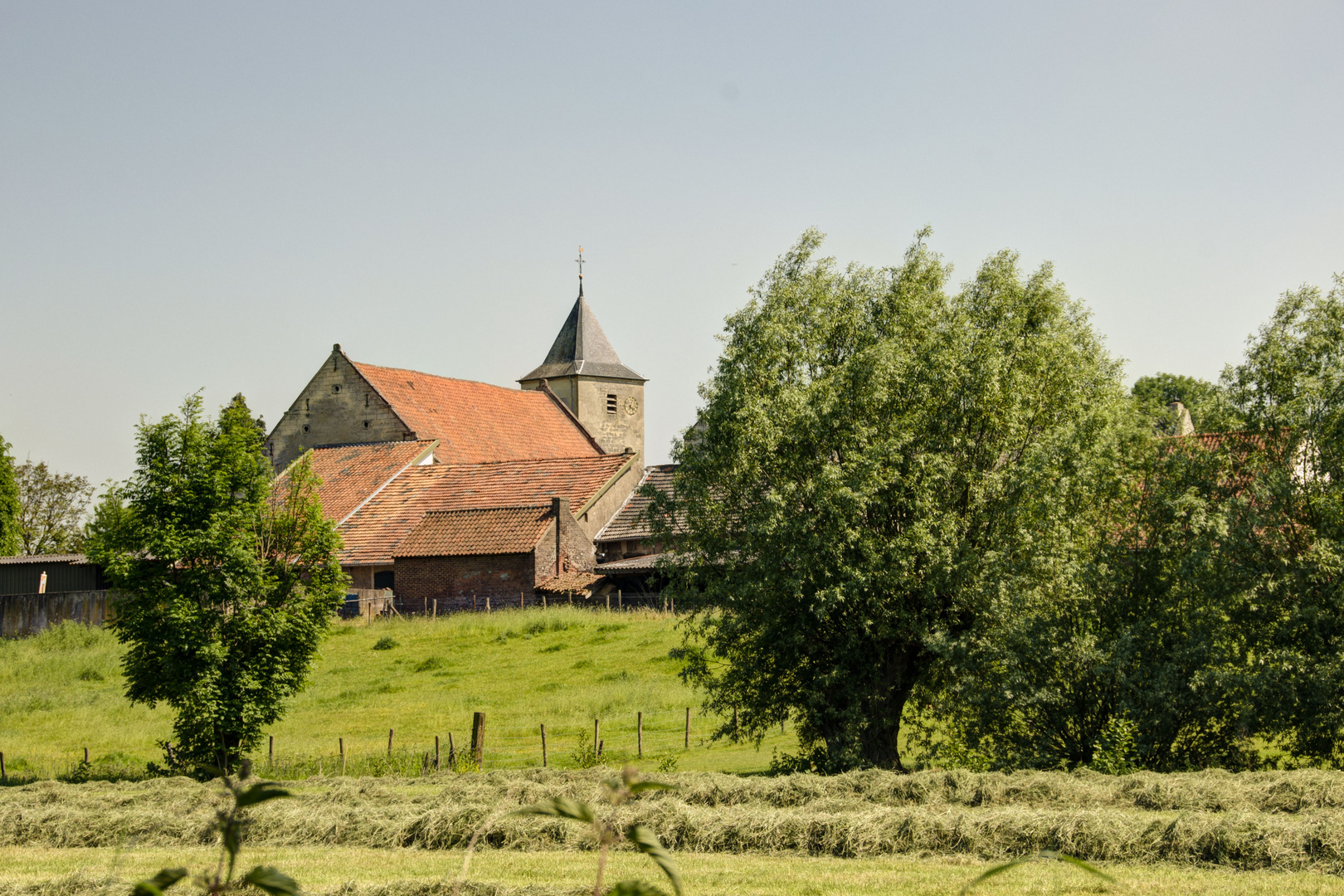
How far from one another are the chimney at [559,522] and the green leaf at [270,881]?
37.3m

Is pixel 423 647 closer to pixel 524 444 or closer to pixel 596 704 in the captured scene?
pixel 596 704

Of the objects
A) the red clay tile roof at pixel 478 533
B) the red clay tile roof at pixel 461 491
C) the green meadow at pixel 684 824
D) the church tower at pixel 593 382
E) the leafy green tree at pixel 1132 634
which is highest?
the church tower at pixel 593 382

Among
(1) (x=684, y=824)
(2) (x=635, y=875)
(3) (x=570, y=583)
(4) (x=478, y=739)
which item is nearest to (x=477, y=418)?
(3) (x=570, y=583)

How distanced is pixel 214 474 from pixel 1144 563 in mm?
15402

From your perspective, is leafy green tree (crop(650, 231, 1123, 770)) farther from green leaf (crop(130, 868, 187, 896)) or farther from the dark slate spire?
the dark slate spire

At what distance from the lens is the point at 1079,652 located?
17344 mm

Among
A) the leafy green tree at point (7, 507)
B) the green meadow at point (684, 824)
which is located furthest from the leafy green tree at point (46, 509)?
the green meadow at point (684, 824)

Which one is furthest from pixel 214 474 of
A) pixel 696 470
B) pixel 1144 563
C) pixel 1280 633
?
pixel 1280 633

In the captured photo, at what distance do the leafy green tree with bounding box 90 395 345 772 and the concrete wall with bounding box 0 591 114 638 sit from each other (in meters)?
17.0

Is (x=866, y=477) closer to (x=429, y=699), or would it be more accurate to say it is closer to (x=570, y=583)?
(x=429, y=699)

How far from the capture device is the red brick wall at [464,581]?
37969 millimetres

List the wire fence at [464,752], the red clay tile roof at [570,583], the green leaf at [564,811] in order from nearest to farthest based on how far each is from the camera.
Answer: the green leaf at [564,811] < the wire fence at [464,752] < the red clay tile roof at [570,583]

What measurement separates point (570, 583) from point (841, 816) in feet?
88.3

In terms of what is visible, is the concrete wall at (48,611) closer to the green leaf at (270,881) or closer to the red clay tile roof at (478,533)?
the red clay tile roof at (478,533)
